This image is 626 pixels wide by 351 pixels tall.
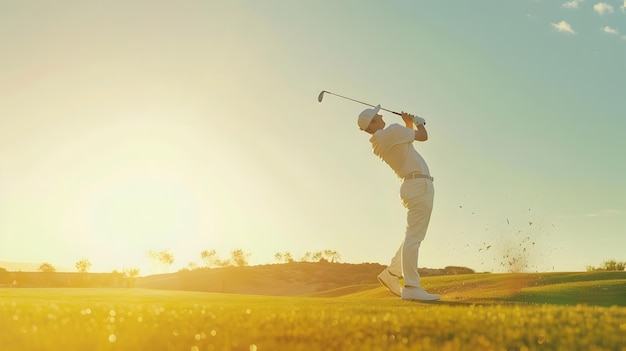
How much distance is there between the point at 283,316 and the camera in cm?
659

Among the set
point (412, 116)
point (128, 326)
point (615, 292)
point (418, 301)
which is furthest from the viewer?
point (615, 292)

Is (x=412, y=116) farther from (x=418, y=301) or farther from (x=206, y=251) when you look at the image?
(x=206, y=251)

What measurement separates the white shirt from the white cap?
355 millimetres

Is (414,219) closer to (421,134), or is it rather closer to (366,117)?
(421,134)

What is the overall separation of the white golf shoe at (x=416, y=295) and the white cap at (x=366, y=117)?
342cm

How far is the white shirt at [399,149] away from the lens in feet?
39.3

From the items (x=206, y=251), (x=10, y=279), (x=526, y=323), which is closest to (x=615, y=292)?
(x=526, y=323)

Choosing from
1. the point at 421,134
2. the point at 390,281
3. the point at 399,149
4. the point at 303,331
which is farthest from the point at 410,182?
the point at 303,331

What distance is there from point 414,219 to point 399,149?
1.42m

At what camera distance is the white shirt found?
39.3ft

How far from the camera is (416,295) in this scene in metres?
11.6

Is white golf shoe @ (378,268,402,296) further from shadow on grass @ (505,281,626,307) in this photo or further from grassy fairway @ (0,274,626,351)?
grassy fairway @ (0,274,626,351)

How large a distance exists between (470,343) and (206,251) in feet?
359

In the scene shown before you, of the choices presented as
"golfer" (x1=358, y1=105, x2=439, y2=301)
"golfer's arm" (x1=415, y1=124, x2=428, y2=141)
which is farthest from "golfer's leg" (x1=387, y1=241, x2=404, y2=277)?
Result: "golfer's arm" (x1=415, y1=124, x2=428, y2=141)
